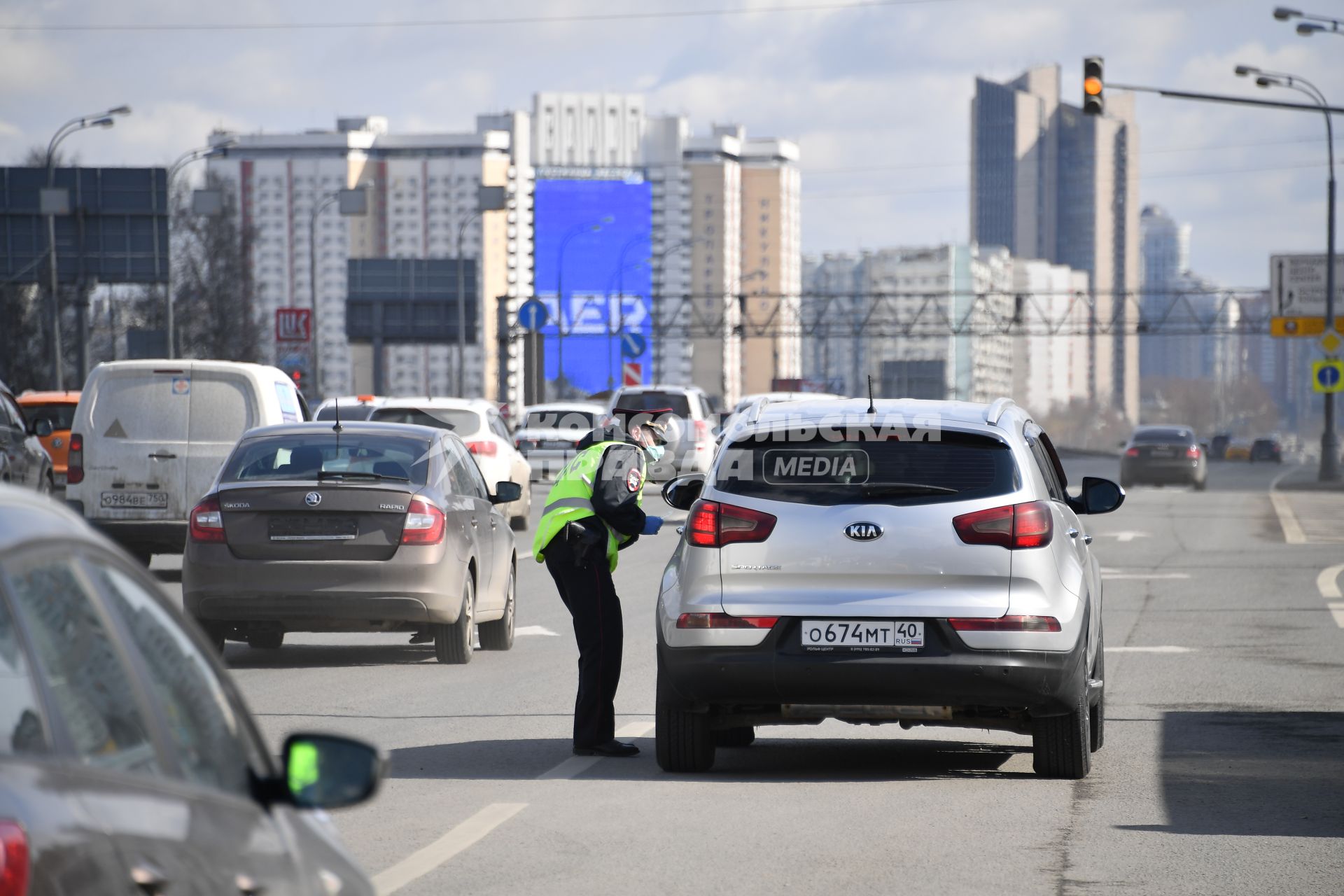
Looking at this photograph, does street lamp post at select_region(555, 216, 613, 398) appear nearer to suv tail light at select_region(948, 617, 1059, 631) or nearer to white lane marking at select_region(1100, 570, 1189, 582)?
white lane marking at select_region(1100, 570, 1189, 582)

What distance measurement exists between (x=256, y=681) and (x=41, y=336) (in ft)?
216

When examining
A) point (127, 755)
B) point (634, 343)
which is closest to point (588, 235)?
point (634, 343)

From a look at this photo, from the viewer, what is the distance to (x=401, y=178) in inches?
7702

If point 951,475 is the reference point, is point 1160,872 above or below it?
below

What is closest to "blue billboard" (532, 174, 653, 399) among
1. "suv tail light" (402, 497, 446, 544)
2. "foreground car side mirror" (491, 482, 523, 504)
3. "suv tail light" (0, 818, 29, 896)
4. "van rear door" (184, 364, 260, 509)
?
"van rear door" (184, 364, 260, 509)

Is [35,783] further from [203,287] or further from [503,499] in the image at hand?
[203,287]

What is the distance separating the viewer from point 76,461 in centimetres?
1905

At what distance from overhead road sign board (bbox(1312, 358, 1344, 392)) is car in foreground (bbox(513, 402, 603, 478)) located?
60.5ft

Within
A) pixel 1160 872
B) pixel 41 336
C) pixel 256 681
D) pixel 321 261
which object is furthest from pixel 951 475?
pixel 321 261

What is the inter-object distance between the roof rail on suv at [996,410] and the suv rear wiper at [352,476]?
Answer: 475 cm

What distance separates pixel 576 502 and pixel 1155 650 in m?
6.75

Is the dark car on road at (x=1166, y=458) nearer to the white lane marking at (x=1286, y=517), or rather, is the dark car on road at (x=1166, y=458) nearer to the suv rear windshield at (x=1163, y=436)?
the suv rear windshield at (x=1163, y=436)

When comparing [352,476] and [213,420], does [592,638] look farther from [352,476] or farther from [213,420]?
[213,420]

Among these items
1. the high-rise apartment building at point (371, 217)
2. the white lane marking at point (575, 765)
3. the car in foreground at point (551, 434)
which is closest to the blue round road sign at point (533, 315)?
the car in foreground at point (551, 434)
